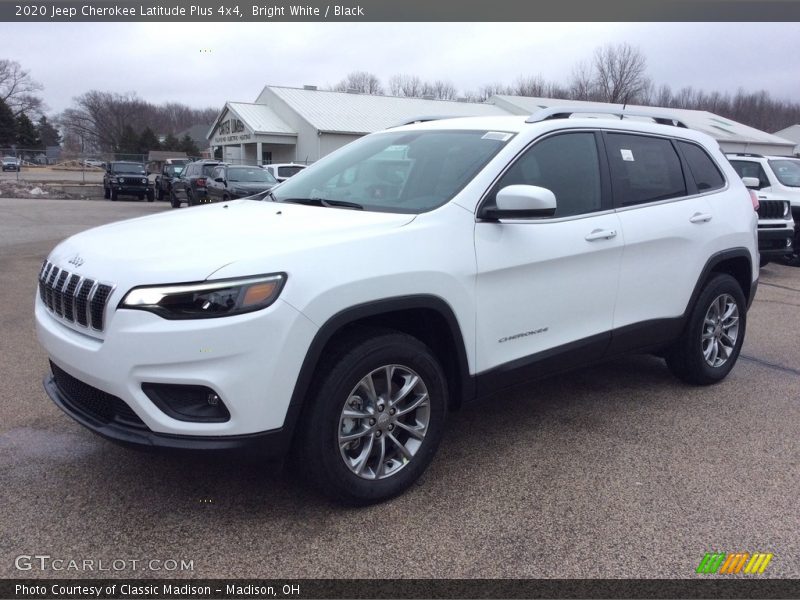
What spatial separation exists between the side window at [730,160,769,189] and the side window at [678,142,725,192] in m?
7.66

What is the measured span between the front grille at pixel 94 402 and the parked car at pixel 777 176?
1105 cm

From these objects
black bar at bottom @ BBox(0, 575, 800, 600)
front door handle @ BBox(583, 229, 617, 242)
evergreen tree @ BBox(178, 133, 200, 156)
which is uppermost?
evergreen tree @ BBox(178, 133, 200, 156)

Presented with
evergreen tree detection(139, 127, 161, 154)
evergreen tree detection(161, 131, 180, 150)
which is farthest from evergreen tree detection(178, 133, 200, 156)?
evergreen tree detection(139, 127, 161, 154)

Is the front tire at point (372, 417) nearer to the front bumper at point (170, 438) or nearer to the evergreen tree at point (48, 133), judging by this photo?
the front bumper at point (170, 438)

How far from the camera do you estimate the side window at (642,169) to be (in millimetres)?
4207

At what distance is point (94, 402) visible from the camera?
2.96 m

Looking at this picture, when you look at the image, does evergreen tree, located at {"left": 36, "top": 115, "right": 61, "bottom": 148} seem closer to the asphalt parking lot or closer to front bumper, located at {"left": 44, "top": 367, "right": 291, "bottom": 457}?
the asphalt parking lot

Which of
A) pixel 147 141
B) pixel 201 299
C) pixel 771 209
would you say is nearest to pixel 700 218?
pixel 201 299

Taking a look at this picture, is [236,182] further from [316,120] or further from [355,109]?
[355,109]

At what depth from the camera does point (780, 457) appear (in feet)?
12.5

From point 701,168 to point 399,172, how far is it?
2.44 metres

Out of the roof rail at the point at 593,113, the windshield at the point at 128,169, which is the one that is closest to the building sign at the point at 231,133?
the windshield at the point at 128,169

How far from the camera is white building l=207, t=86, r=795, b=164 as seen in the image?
126ft

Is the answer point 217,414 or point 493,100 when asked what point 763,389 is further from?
point 493,100
